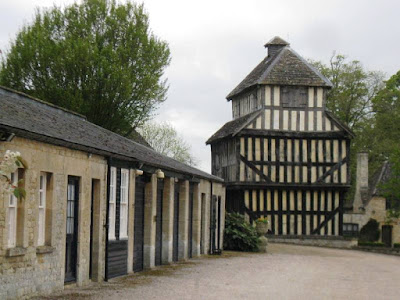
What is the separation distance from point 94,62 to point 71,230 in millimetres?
22556

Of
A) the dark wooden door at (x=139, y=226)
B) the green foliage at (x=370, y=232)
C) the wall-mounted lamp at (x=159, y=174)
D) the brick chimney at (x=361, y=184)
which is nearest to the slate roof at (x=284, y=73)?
the brick chimney at (x=361, y=184)

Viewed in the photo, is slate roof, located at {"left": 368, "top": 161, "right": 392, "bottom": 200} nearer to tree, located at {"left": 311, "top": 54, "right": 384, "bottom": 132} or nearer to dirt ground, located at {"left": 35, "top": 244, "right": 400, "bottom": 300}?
tree, located at {"left": 311, "top": 54, "right": 384, "bottom": 132}

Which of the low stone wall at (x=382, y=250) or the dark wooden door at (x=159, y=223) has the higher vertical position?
the dark wooden door at (x=159, y=223)

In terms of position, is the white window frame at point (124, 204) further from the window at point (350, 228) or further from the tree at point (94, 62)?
the window at point (350, 228)

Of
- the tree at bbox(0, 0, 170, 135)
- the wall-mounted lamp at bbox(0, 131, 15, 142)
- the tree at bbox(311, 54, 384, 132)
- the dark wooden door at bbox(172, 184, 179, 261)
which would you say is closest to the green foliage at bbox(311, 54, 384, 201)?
the tree at bbox(311, 54, 384, 132)

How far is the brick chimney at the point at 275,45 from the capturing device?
153ft

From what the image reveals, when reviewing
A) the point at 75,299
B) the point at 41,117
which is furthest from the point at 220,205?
the point at 75,299

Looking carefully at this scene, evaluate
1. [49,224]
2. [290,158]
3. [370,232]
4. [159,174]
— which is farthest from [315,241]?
[49,224]

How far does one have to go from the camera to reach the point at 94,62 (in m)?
36.9

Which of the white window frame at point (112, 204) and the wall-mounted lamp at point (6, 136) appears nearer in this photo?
the wall-mounted lamp at point (6, 136)

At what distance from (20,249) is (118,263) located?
535 centimetres

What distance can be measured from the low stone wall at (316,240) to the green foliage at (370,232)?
8353 mm

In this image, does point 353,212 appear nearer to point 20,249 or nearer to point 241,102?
point 241,102

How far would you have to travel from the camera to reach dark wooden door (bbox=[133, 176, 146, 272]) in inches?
761
